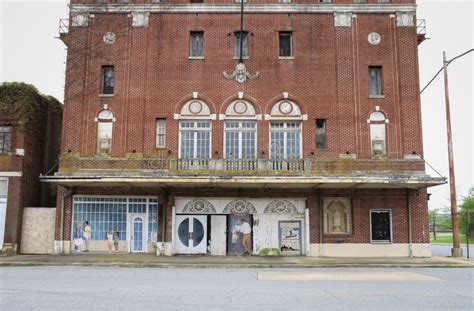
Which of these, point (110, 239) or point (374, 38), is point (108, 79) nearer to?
point (110, 239)

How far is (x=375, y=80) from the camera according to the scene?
2769cm

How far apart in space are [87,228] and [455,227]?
18.6 m

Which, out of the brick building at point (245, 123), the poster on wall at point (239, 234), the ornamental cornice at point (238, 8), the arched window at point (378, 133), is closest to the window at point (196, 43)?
the brick building at point (245, 123)

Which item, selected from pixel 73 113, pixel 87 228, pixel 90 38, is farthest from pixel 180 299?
pixel 90 38

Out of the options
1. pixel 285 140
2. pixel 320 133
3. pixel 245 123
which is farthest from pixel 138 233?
pixel 320 133

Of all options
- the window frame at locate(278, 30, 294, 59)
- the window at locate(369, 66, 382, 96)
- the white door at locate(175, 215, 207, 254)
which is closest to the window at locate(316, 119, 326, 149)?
the window at locate(369, 66, 382, 96)

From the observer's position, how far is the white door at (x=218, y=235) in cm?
2642

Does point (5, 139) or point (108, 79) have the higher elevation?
point (108, 79)

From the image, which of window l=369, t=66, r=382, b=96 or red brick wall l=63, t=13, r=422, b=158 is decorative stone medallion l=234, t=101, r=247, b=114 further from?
window l=369, t=66, r=382, b=96

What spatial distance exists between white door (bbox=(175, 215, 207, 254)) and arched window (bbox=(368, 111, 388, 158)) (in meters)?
9.57

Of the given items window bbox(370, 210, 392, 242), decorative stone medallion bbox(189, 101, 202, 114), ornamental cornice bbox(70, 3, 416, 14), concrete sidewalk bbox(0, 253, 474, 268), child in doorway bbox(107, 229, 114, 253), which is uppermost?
ornamental cornice bbox(70, 3, 416, 14)

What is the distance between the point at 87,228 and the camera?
26.5 m

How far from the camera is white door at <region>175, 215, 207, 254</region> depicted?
26.5m

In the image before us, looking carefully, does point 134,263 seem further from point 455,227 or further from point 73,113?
point 455,227
